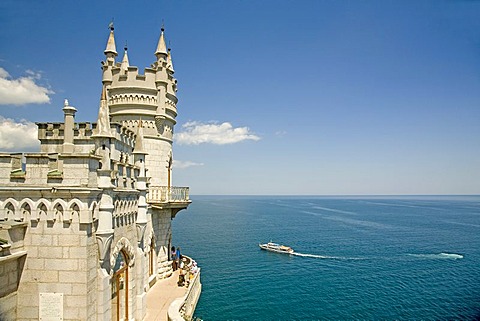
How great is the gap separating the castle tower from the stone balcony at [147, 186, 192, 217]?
1.46 ft

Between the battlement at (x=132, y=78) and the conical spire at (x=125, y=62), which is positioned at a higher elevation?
the conical spire at (x=125, y=62)

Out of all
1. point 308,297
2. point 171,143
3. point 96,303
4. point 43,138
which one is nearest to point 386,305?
point 308,297

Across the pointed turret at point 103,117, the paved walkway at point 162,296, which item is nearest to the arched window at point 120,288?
the paved walkway at point 162,296

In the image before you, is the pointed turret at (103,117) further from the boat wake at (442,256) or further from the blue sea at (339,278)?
the boat wake at (442,256)

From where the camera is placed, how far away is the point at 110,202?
10945mm

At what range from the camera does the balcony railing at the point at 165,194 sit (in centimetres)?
2259

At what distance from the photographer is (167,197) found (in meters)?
23.1

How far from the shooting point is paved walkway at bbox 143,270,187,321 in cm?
1688

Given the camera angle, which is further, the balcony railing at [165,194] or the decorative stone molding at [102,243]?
the balcony railing at [165,194]

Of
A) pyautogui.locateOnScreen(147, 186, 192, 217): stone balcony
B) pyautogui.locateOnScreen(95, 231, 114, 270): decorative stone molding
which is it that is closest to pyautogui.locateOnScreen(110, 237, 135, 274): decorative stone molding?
pyautogui.locateOnScreen(95, 231, 114, 270): decorative stone molding

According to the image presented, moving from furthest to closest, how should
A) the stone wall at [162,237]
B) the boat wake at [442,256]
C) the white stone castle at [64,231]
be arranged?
the boat wake at [442,256] → the stone wall at [162,237] → the white stone castle at [64,231]

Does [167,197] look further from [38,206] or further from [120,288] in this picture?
[38,206]

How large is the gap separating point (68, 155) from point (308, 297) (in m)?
29.8

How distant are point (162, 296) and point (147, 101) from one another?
40.4 ft
